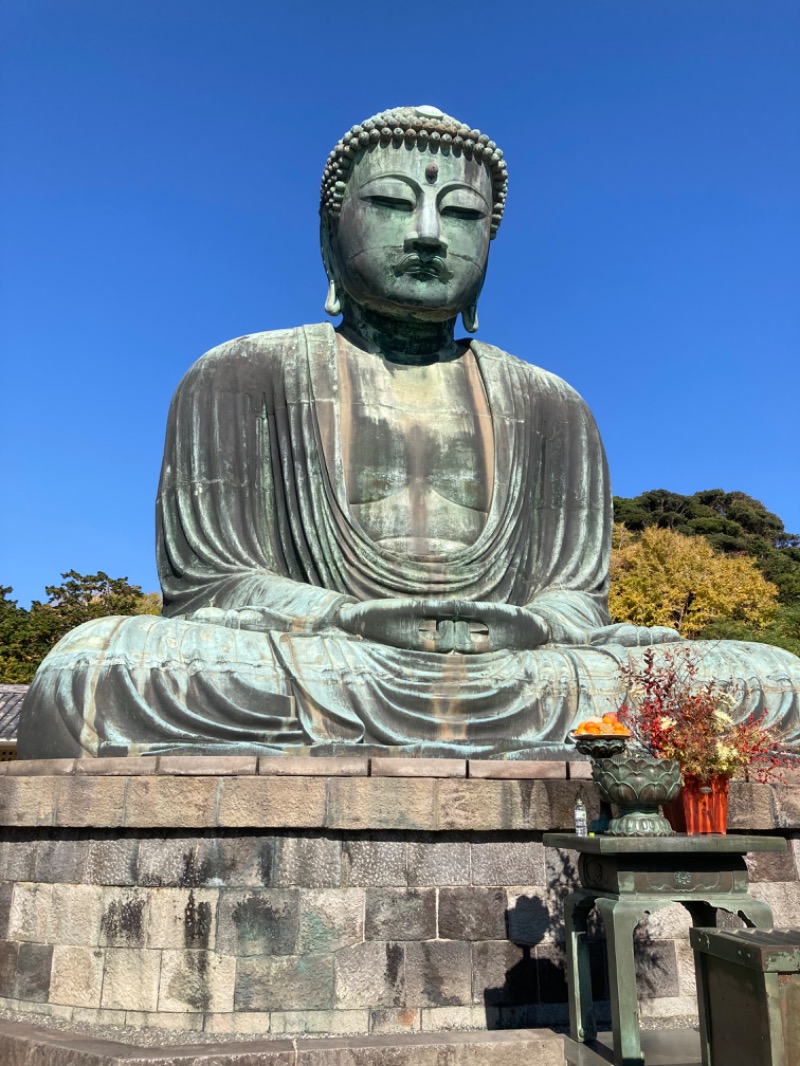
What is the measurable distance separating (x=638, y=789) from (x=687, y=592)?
72.5 ft

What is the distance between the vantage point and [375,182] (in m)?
7.41

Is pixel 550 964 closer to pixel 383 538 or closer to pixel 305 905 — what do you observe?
pixel 305 905

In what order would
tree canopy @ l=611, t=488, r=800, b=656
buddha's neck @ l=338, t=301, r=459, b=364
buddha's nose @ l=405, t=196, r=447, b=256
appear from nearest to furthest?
buddha's nose @ l=405, t=196, r=447, b=256
buddha's neck @ l=338, t=301, r=459, b=364
tree canopy @ l=611, t=488, r=800, b=656

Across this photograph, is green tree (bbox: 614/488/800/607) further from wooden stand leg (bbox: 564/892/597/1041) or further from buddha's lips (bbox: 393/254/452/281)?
wooden stand leg (bbox: 564/892/597/1041)

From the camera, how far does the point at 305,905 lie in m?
4.45

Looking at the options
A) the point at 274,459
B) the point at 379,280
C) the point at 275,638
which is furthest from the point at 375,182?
the point at 275,638

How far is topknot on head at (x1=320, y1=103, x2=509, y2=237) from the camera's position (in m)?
7.44

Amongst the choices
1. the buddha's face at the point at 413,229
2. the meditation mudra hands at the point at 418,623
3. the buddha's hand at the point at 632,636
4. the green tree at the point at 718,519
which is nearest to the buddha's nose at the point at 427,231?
the buddha's face at the point at 413,229

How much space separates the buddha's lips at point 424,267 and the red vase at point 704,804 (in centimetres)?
452

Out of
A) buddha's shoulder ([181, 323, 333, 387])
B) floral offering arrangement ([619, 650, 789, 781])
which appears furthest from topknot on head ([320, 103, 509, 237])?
floral offering arrangement ([619, 650, 789, 781])

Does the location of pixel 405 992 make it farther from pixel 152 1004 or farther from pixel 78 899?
pixel 78 899

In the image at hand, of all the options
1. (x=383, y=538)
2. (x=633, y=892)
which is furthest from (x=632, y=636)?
(x=633, y=892)

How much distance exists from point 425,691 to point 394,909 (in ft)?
4.52

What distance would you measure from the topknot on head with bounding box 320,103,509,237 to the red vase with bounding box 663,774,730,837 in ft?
17.2
